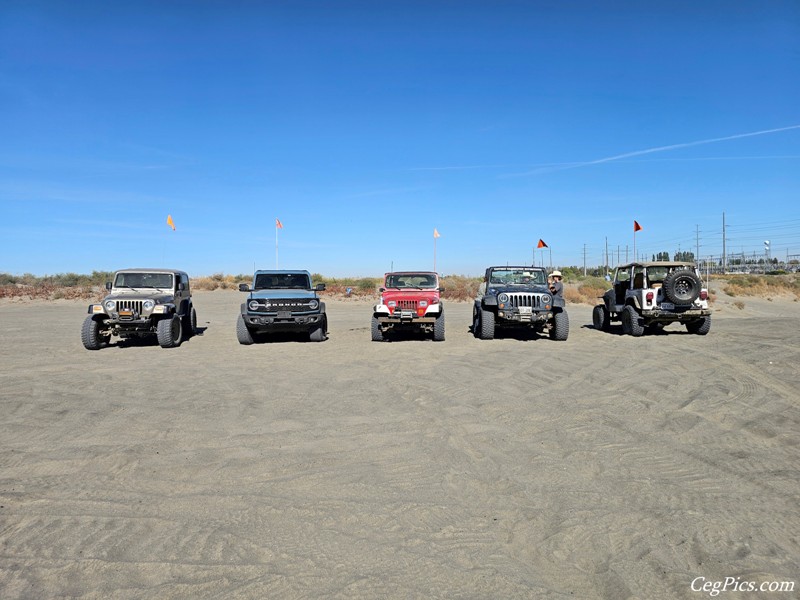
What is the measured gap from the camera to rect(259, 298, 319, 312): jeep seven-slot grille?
1378 cm

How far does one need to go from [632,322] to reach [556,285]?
2.23 meters

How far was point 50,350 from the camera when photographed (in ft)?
43.2

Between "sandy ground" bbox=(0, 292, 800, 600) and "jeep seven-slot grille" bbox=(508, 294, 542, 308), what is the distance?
4334 millimetres

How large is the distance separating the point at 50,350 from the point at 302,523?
1185 cm

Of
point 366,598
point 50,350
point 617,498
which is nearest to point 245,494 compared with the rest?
point 366,598

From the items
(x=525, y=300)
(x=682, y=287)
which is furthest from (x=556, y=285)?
(x=682, y=287)

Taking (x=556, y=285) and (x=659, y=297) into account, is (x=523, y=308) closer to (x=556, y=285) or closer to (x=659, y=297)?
(x=556, y=285)

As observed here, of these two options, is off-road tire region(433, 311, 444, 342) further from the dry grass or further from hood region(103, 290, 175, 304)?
the dry grass

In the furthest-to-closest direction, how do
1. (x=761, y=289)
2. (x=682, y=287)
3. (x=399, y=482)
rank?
(x=761, y=289) < (x=682, y=287) < (x=399, y=482)

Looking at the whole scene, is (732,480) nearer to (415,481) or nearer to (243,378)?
(415,481)

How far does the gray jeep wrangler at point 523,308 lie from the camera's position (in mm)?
13969

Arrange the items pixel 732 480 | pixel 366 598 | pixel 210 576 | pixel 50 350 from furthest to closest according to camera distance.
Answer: pixel 50 350 → pixel 732 480 → pixel 210 576 → pixel 366 598

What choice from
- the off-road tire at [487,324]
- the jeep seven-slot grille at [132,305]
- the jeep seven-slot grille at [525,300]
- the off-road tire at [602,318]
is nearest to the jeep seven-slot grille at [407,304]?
the off-road tire at [487,324]

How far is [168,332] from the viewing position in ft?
43.4
